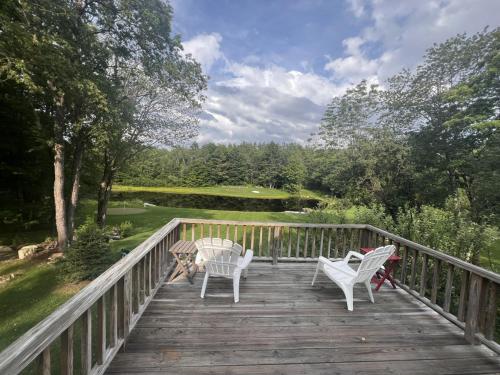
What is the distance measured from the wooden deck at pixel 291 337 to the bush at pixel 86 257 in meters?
3.49

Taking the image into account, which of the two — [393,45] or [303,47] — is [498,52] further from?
[303,47]

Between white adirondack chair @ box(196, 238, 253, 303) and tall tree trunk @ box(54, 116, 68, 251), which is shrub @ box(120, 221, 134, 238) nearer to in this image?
tall tree trunk @ box(54, 116, 68, 251)

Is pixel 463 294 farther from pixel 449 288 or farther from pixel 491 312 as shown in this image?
pixel 491 312

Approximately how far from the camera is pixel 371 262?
3061 mm

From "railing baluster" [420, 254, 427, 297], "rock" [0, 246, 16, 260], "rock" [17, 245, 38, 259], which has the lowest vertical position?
"rock" [0, 246, 16, 260]

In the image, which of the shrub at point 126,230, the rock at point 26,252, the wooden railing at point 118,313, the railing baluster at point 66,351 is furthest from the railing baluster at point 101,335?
the shrub at point 126,230

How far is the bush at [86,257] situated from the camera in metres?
5.78

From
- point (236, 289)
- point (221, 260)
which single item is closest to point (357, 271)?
point (236, 289)

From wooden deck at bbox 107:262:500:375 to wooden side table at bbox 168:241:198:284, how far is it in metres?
0.19

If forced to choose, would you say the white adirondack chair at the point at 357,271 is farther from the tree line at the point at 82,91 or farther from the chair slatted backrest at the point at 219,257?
the tree line at the point at 82,91

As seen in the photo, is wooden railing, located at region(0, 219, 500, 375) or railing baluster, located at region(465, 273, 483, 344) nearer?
wooden railing, located at region(0, 219, 500, 375)

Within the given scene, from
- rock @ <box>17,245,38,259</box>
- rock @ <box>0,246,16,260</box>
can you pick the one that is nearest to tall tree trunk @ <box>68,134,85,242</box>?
rock @ <box>17,245,38,259</box>

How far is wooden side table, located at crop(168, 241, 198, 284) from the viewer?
138 inches

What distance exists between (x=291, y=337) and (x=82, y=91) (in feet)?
23.8
